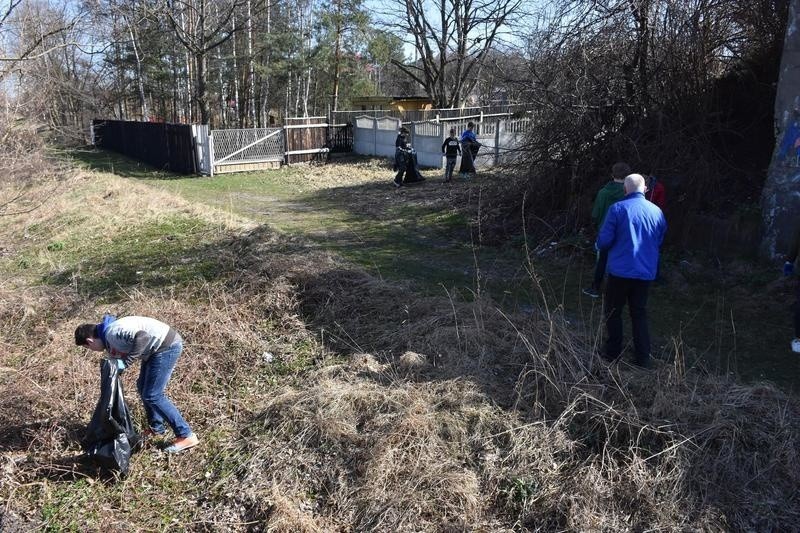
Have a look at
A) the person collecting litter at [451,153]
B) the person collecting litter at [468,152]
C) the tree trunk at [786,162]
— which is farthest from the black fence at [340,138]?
the tree trunk at [786,162]

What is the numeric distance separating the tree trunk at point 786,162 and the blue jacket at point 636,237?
338cm

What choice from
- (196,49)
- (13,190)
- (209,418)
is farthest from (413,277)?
(196,49)

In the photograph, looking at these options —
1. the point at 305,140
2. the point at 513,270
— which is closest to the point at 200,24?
the point at 305,140

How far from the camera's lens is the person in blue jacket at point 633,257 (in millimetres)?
4906

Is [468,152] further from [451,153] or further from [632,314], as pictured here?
[632,314]

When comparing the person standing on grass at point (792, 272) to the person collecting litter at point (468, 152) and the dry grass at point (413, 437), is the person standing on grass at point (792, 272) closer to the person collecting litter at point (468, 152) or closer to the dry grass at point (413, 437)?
the dry grass at point (413, 437)

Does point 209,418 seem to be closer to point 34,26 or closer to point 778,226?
point 778,226

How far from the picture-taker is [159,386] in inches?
168

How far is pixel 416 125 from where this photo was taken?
64.4 ft

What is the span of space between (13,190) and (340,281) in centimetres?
959

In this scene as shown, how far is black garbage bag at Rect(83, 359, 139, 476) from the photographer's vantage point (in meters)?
4.01

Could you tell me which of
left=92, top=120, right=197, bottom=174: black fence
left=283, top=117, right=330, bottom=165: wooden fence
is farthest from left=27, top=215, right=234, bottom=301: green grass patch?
left=283, top=117, right=330, bottom=165: wooden fence

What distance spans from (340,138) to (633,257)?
19758 mm

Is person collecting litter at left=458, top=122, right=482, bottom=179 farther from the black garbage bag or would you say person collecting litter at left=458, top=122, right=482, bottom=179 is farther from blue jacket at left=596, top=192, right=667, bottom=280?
the black garbage bag
